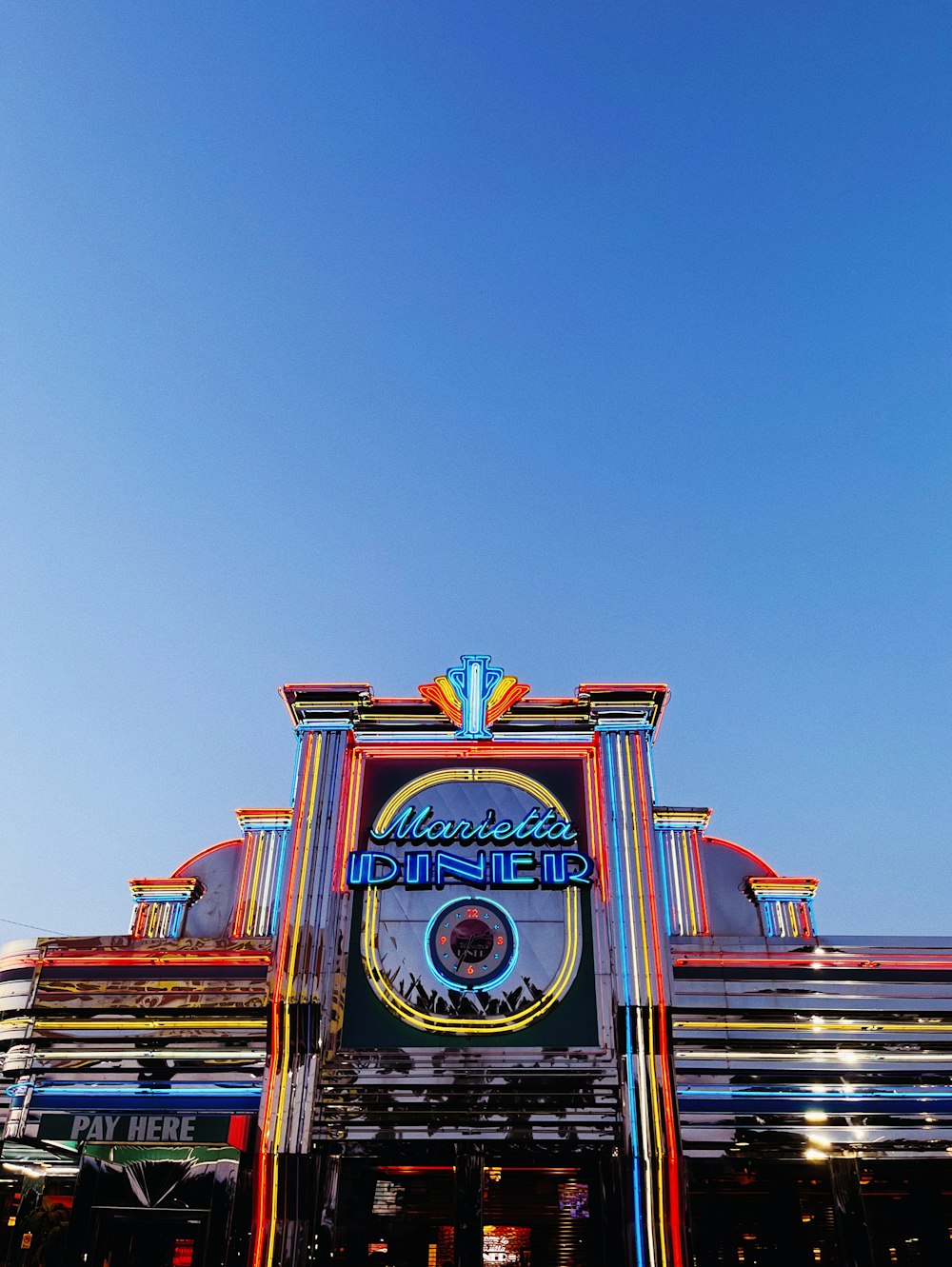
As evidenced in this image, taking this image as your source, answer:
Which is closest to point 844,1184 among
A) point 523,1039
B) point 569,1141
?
point 569,1141

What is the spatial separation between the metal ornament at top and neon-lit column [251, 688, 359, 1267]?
6.82 feet

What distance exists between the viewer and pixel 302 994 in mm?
19391

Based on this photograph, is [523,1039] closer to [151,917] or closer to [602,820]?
[602,820]

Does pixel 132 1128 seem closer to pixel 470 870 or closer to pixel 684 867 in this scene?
pixel 470 870

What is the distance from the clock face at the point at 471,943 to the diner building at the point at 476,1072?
44 mm

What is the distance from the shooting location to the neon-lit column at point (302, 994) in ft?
57.8

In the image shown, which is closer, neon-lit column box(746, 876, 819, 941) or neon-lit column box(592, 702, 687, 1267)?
neon-lit column box(592, 702, 687, 1267)

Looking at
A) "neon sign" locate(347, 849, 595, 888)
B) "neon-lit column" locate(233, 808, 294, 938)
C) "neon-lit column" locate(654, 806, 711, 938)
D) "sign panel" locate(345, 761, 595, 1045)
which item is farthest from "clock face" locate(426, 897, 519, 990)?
"neon-lit column" locate(233, 808, 294, 938)

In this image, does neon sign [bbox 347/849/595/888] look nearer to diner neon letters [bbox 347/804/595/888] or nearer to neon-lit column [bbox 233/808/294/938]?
diner neon letters [bbox 347/804/595/888]

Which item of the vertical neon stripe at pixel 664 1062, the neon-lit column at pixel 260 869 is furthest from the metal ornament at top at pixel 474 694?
the neon-lit column at pixel 260 869

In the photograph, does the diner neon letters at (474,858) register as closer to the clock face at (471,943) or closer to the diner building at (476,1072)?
the diner building at (476,1072)

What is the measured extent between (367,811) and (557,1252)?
9151mm

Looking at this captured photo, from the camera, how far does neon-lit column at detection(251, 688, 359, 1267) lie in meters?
17.6

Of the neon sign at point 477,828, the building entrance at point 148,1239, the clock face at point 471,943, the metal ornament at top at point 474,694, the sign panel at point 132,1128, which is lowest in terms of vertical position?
the building entrance at point 148,1239
